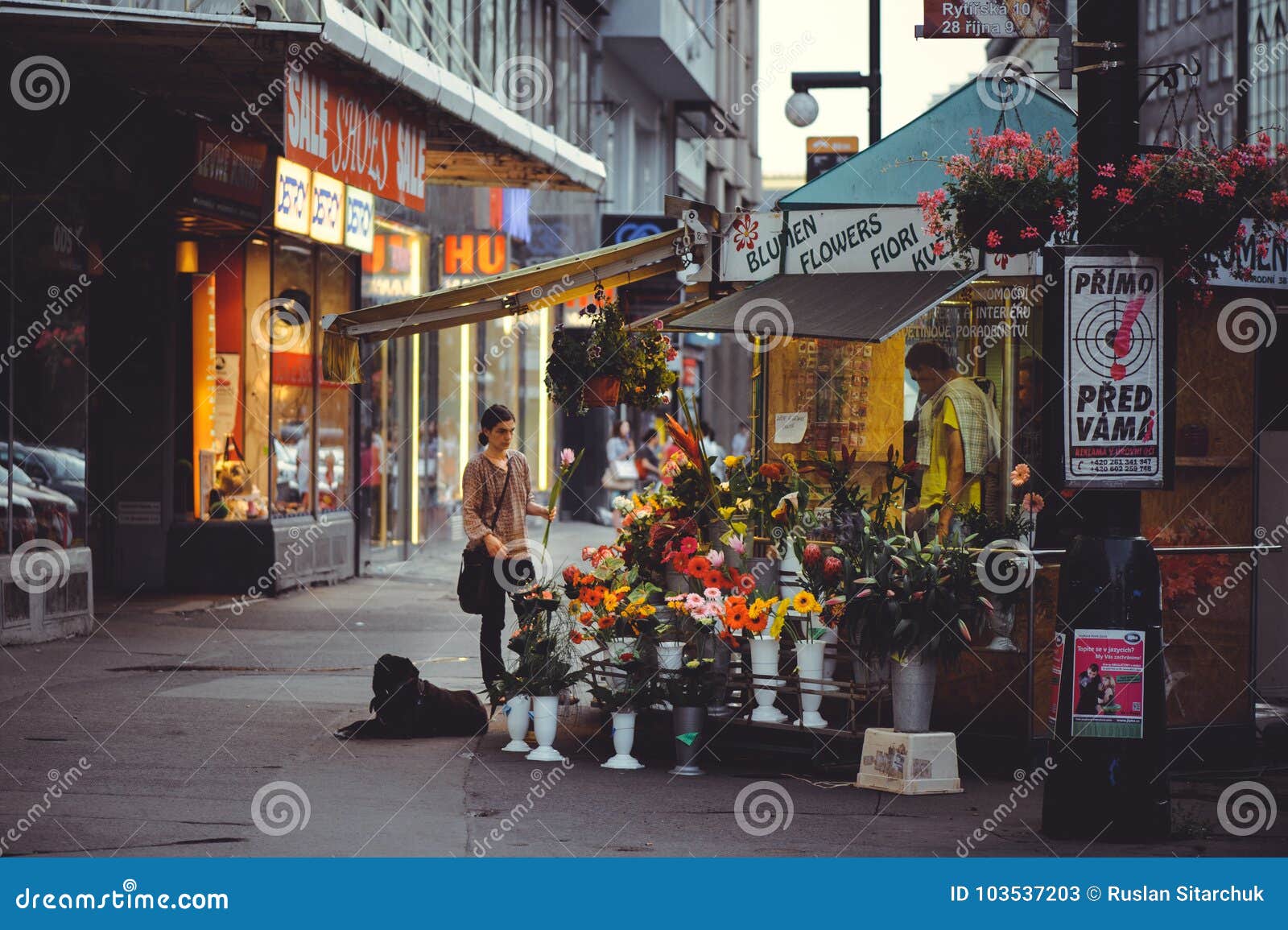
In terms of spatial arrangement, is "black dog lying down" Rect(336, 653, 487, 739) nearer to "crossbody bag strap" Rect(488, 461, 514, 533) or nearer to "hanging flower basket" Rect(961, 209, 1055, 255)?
"crossbody bag strap" Rect(488, 461, 514, 533)

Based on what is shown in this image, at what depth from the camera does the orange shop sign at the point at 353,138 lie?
13.8 meters

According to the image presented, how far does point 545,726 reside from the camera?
9.34 m

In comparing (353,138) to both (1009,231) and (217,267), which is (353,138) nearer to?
(217,267)

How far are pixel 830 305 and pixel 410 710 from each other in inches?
134

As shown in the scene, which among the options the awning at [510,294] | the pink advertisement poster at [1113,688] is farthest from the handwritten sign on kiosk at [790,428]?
the pink advertisement poster at [1113,688]

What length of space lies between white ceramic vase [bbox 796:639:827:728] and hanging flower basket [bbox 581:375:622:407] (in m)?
2.37

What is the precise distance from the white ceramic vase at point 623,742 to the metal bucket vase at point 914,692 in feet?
4.65

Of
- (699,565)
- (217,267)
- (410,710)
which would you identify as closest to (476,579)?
(410,710)

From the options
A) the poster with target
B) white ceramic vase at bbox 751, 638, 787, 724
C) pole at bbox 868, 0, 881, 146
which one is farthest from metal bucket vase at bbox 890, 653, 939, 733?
pole at bbox 868, 0, 881, 146

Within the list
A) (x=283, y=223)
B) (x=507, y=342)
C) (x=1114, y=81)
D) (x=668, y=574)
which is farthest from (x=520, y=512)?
(x=507, y=342)

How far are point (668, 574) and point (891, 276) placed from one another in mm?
2209

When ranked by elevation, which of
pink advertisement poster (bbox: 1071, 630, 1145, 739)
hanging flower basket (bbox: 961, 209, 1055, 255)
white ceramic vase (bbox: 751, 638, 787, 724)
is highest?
hanging flower basket (bbox: 961, 209, 1055, 255)

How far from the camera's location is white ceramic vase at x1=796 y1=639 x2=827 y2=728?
29.9 ft

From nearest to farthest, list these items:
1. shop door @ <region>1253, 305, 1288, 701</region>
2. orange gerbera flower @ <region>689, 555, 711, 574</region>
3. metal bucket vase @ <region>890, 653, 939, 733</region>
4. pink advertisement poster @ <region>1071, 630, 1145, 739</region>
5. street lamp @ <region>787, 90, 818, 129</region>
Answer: pink advertisement poster @ <region>1071, 630, 1145, 739</region>, metal bucket vase @ <region>890, 653, 939, 733</region>, orange gerbera flower @ <region>689, 555, 711, 574</region>, shop door @ <region>1253, 305, 1288, 701</region>, street lamp @ <region>787, 90, 818, 129</region>
